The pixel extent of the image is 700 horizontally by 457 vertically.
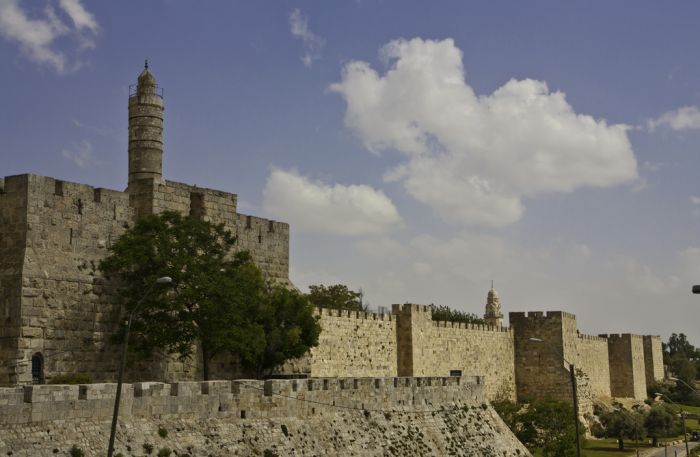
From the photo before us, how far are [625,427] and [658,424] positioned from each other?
2.99 meters

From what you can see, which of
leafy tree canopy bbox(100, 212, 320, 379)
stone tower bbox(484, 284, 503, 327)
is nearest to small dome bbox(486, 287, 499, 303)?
stone tower bbox(484, 284, 503, 327)

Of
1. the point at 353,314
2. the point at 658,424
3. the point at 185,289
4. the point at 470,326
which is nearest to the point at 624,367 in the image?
the point at 658,424

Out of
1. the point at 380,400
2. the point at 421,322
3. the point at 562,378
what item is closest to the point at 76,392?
the point at 380,400

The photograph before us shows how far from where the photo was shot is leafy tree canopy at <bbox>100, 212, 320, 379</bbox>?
26.4 m

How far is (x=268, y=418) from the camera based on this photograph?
78.7 feet

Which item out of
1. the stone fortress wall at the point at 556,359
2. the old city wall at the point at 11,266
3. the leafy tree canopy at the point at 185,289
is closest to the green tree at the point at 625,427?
the stone fortress wall at the point at 556,359

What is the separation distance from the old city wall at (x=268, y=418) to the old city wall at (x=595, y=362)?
28505 millimetres

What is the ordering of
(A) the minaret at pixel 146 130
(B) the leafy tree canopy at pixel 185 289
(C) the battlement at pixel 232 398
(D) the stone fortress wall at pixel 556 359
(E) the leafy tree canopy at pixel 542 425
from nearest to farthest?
(C) the battlement at pixel 232 398 < (B) the leafy tree canopy at pixel 185 289 < (A) the minaret at pixel 146 130 < (E) the leafy tree canopy at pixel 542 425 < (D) the stone fortress wall at pixel 556 359

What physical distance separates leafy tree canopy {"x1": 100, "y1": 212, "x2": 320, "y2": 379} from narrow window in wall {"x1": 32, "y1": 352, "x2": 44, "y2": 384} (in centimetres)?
266

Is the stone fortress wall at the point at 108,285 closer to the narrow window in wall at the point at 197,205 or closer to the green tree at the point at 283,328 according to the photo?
the narrow window in wall at the point at 197,205

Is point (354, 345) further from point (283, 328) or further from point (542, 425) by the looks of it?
point (283, 328)

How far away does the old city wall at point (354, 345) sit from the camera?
37875 mm

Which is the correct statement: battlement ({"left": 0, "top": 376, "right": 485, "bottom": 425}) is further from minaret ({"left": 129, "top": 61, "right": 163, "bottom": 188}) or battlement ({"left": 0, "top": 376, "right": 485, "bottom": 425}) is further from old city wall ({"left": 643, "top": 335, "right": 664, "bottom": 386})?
old city wall ({"left": 643, "top": 335, "right": 664, "bottom": 386})

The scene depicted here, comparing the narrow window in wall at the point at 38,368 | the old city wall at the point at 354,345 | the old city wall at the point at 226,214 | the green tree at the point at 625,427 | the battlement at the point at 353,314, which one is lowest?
the green tree at the point at 625,427
